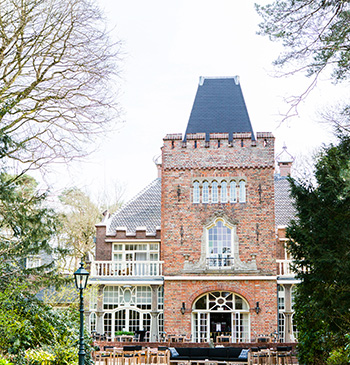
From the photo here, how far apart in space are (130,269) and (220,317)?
4687 mm

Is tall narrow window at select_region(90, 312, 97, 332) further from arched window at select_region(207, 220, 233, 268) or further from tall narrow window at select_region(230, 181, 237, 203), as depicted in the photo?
tall narrow window at select_region(230, 181, 237, 203)

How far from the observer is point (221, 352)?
1761 cm

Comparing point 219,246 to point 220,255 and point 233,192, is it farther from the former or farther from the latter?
point 233,192

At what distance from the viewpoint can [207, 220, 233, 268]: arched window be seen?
24641mm

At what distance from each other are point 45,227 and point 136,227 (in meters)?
13.9

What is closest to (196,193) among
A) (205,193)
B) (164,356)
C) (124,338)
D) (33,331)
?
(205,193)

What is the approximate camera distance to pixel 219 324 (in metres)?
24.3

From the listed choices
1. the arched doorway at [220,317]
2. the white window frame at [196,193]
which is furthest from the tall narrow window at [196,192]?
the arched doorway at [220,317]

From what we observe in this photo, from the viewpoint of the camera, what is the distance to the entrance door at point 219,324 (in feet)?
79.4

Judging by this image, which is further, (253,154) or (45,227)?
(253,154)

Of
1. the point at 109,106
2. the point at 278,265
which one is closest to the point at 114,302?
the point at 278,265

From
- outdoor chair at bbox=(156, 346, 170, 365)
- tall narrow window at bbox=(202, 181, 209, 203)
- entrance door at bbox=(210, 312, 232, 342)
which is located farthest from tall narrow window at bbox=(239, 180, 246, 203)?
outdoor chair at bbox=(156, 346, 170, 365)

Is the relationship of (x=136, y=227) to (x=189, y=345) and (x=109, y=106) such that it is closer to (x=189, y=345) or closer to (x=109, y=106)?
(x=189, y=345)

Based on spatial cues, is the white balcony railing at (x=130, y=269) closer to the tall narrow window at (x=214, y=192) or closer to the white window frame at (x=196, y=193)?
the white window frame at (x=196, y=193)
